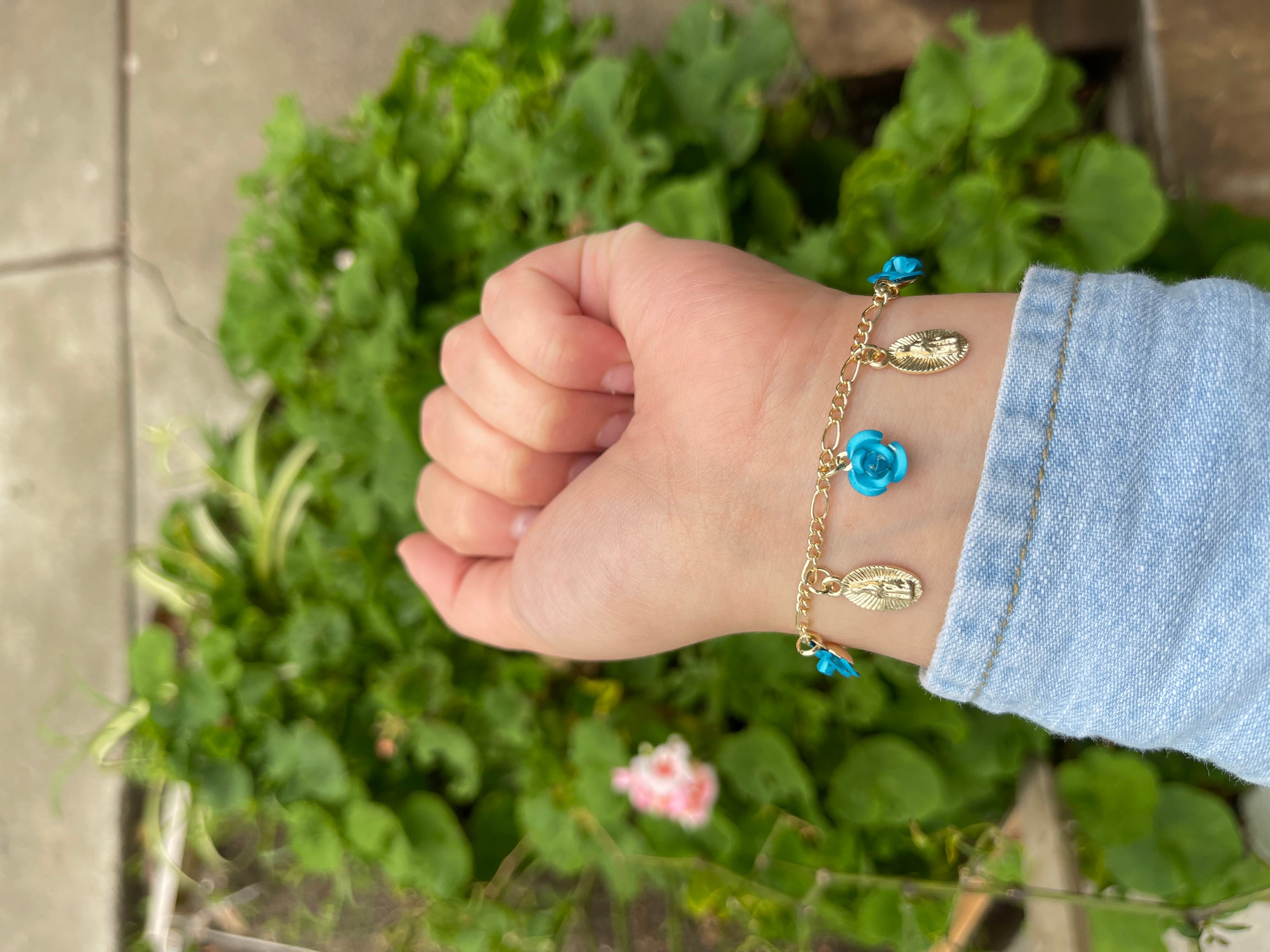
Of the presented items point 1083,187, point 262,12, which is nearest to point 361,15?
point 262,12

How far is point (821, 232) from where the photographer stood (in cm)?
93

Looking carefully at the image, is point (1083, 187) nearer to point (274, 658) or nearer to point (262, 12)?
point (274, 658)

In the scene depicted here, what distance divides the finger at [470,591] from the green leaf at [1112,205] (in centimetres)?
70

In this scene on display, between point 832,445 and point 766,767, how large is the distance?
1.62ft

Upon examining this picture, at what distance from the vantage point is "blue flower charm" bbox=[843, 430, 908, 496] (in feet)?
1.85

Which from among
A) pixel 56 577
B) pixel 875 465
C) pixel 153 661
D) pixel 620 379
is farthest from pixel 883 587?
pixel 56 577

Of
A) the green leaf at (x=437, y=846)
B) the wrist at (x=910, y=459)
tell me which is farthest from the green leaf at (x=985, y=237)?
the green leaf at (x=437, y=846)

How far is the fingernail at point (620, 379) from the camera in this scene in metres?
0.80

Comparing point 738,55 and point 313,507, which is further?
point 313,507

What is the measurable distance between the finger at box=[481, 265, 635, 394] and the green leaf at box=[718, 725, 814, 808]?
17.1 inches

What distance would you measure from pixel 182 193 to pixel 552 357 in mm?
1291

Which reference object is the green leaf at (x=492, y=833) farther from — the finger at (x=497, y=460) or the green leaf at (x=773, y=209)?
the green leaf at (x=773, y=209)

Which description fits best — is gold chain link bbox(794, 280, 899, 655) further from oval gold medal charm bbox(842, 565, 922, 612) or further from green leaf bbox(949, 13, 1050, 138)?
green leaf bbox(949, 13, 1050, 138)

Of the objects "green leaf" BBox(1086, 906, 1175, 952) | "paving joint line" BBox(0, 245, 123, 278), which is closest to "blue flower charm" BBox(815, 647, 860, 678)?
"green leaf" BBox(1086, 906, 1175, 952)
